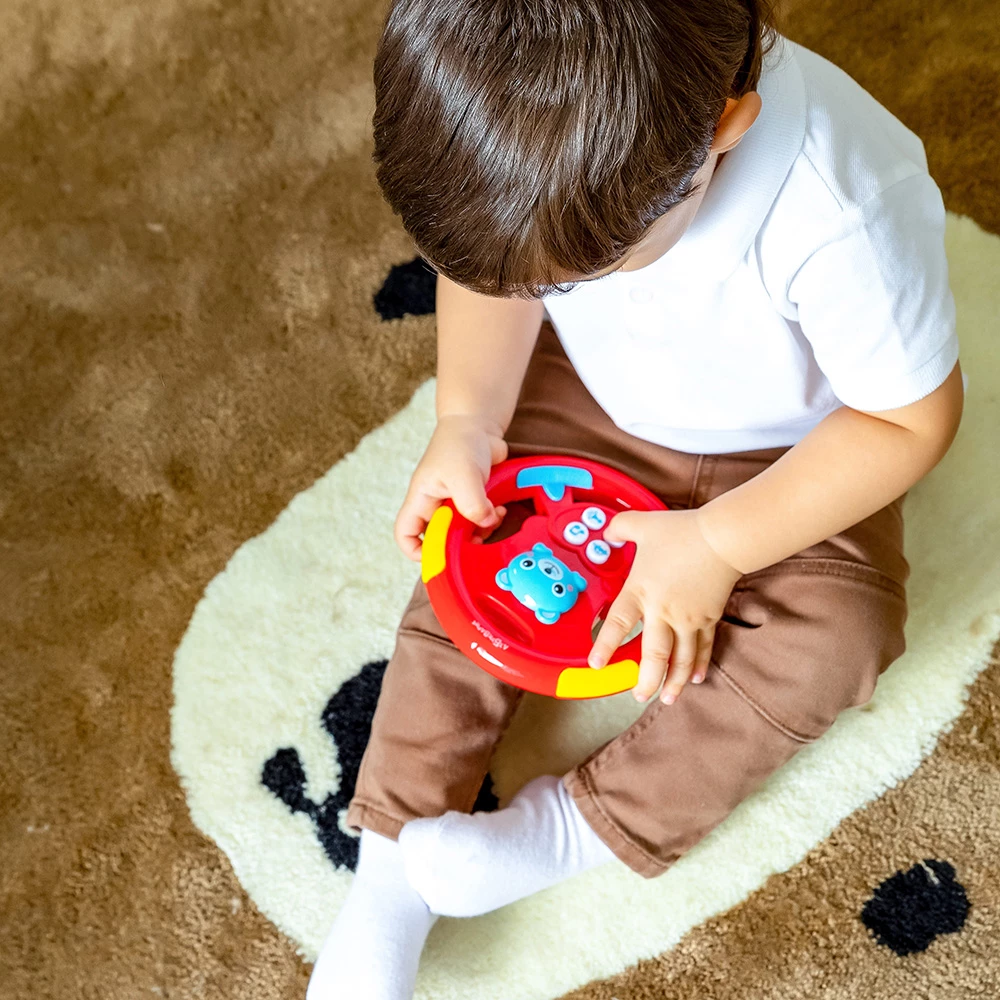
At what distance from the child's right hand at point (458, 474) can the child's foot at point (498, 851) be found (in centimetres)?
20

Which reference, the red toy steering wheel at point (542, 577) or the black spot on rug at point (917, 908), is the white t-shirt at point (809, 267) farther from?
the black spot on rug at point (917, 908)

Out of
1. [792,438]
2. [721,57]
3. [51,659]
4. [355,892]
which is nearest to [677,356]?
[792,438]

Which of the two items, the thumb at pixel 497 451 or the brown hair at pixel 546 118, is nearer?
the brown hair at pixel 546 118

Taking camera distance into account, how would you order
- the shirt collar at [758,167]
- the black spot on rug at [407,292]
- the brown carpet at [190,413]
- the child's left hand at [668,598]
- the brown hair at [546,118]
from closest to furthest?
1. the brown hair at [546,118]
2. the shirt collar at [758,167]
3. the child's left hand at [668,598]
4. the brown carpet at [190,413]
5. the black spot on rug at [407,292]

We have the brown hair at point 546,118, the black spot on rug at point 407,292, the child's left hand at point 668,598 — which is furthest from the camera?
the black spot on rug at point 407,292

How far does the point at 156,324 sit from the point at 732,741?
0.63 metres

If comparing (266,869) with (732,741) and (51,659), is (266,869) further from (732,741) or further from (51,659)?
(732,741)

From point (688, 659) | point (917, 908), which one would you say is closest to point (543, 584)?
point (688, 659)

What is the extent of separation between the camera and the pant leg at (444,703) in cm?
73

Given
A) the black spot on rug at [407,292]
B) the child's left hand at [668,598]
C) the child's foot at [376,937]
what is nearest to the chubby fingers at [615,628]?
the child's left hand at [668,598]

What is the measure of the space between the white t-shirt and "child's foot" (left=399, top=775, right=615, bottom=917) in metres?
0.33

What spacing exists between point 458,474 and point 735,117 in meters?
0.32

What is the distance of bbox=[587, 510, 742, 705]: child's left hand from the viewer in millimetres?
646

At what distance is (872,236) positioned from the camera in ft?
1.76
